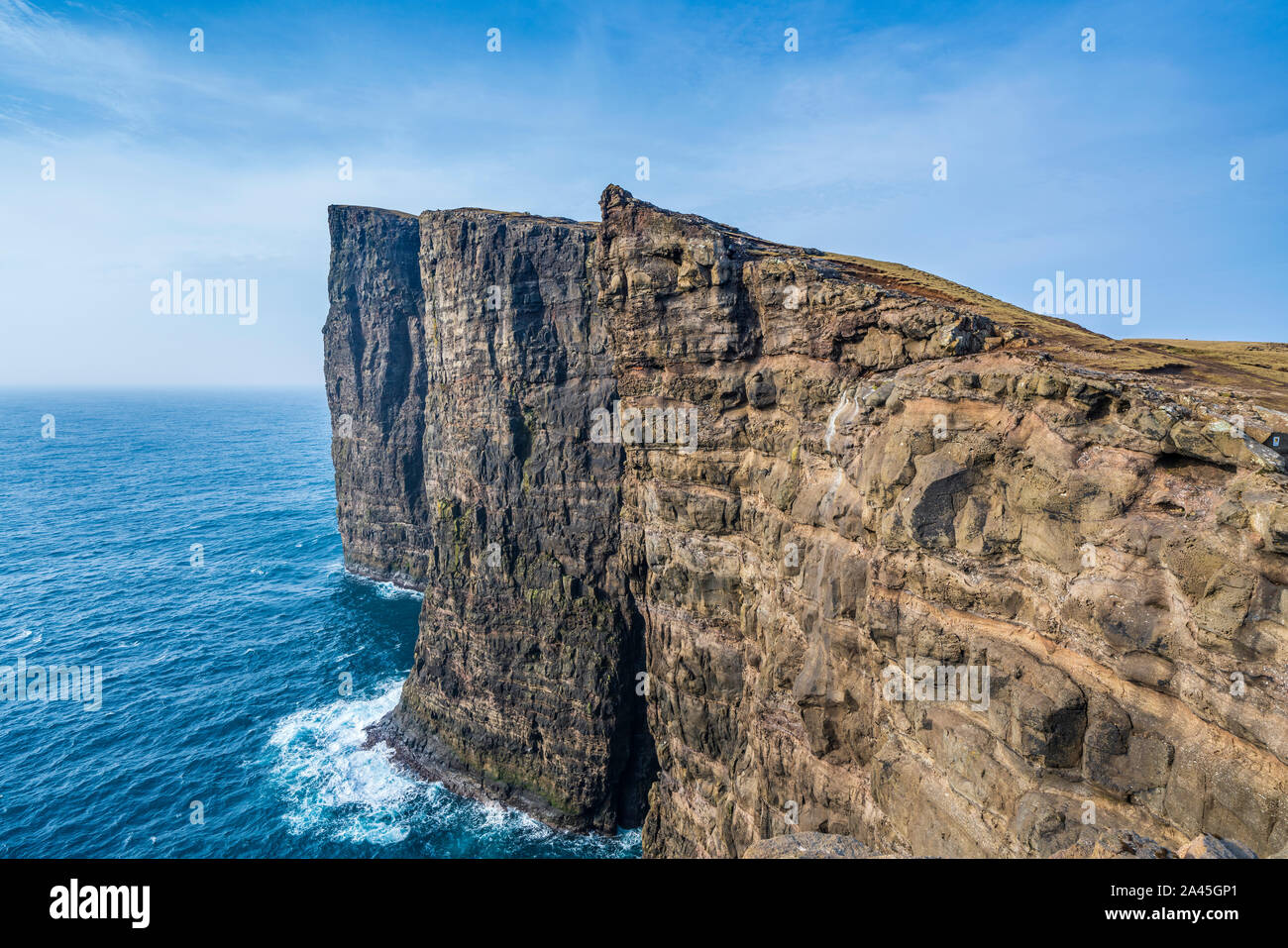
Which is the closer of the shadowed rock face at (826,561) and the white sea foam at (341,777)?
the shadowed rock face at (826,561)

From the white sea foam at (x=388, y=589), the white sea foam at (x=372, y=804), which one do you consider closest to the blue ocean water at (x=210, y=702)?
the white sea foam at (x=372, y=804)

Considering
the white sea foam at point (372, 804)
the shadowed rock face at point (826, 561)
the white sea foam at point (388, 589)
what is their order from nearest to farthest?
A: 1. the shadowed rock face at point (826, 561)
2. the white sea foam at point (372, 804)
3. the white sea foam at point (388, 589)

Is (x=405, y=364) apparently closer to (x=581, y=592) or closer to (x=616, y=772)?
(x=581, y=592)

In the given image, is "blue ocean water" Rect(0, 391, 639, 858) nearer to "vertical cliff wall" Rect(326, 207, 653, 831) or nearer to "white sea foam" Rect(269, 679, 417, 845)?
"white sea foam" Rect(269, 679, 417, 845)

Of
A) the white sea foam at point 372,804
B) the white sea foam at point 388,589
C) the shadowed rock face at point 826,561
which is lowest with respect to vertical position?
the white sea foam at point 372,804

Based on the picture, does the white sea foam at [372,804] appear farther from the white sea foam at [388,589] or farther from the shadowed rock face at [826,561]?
the white sea foam at [388,589]

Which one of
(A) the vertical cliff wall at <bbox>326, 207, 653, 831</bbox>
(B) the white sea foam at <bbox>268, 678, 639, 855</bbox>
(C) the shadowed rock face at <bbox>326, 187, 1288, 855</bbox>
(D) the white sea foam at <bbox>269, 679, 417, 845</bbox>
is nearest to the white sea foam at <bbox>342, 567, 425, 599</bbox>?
(D) the white sea foam at <bbox>269, 679, 417, 845</bbox>

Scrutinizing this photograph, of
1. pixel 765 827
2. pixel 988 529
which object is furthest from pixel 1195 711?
pixel 765 827
